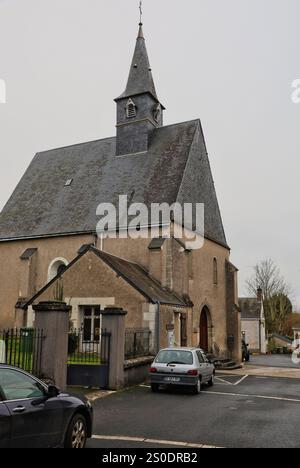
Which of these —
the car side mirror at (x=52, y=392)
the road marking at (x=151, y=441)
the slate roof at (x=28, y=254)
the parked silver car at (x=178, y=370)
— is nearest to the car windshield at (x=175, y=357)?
the parked silver car at (x=178, y=370)

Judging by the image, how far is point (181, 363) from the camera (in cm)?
1311

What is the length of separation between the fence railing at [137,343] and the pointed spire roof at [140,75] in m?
16.3

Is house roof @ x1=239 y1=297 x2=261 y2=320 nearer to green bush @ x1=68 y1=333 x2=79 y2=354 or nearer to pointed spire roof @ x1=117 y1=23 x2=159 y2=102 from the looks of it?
pointed spire roof @ x1=117 y1=23 x2=159 y2=102

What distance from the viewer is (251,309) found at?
A: 2149 inches

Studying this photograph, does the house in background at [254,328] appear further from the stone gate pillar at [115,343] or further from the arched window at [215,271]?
the stone gate pillar at [115,343]

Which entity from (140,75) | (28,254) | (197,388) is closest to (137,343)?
(197,388)

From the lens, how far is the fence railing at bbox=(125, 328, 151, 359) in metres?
15.0

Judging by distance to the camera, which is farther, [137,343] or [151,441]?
[137,343]

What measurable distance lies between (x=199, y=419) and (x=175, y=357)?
4151 mm

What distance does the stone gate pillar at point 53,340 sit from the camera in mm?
10656

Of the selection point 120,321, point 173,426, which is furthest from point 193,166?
point 173,426

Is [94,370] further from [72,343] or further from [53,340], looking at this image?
[53,340]

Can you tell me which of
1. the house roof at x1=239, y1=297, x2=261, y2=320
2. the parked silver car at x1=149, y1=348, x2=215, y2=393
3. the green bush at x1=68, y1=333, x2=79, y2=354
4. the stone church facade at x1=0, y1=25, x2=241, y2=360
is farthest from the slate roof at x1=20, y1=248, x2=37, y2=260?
the house roof at x1=239, y1=297, x2=261, y2=320

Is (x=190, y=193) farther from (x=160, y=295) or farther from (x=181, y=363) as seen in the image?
(x=181, y=363)
